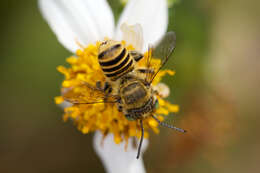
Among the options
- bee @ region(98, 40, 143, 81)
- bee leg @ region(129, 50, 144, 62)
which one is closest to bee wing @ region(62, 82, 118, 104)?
bee @ region(98, 40, 143, 81)

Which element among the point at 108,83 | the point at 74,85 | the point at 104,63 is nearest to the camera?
the point at 104,63

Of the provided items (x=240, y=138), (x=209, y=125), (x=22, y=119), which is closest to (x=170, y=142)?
(x=209, y=125)

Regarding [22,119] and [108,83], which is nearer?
[108,83]

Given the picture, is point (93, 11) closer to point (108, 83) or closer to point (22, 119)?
point (108, 83)

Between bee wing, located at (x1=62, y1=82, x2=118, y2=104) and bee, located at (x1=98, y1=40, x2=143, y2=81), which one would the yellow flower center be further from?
bee, located at (x1=98, y1=40, x2=143, y2=81)

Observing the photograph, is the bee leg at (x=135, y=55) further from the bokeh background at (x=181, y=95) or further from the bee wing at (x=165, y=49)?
the bokeh background at (x=181, y=95)

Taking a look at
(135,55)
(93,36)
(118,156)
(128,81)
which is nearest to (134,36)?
(135,55)

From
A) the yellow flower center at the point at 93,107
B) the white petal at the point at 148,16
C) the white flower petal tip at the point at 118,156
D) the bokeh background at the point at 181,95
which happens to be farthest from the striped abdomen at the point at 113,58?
the bokeh background at the point at 181,95

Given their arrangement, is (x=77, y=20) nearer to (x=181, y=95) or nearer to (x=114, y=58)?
(x=114, y=58)
